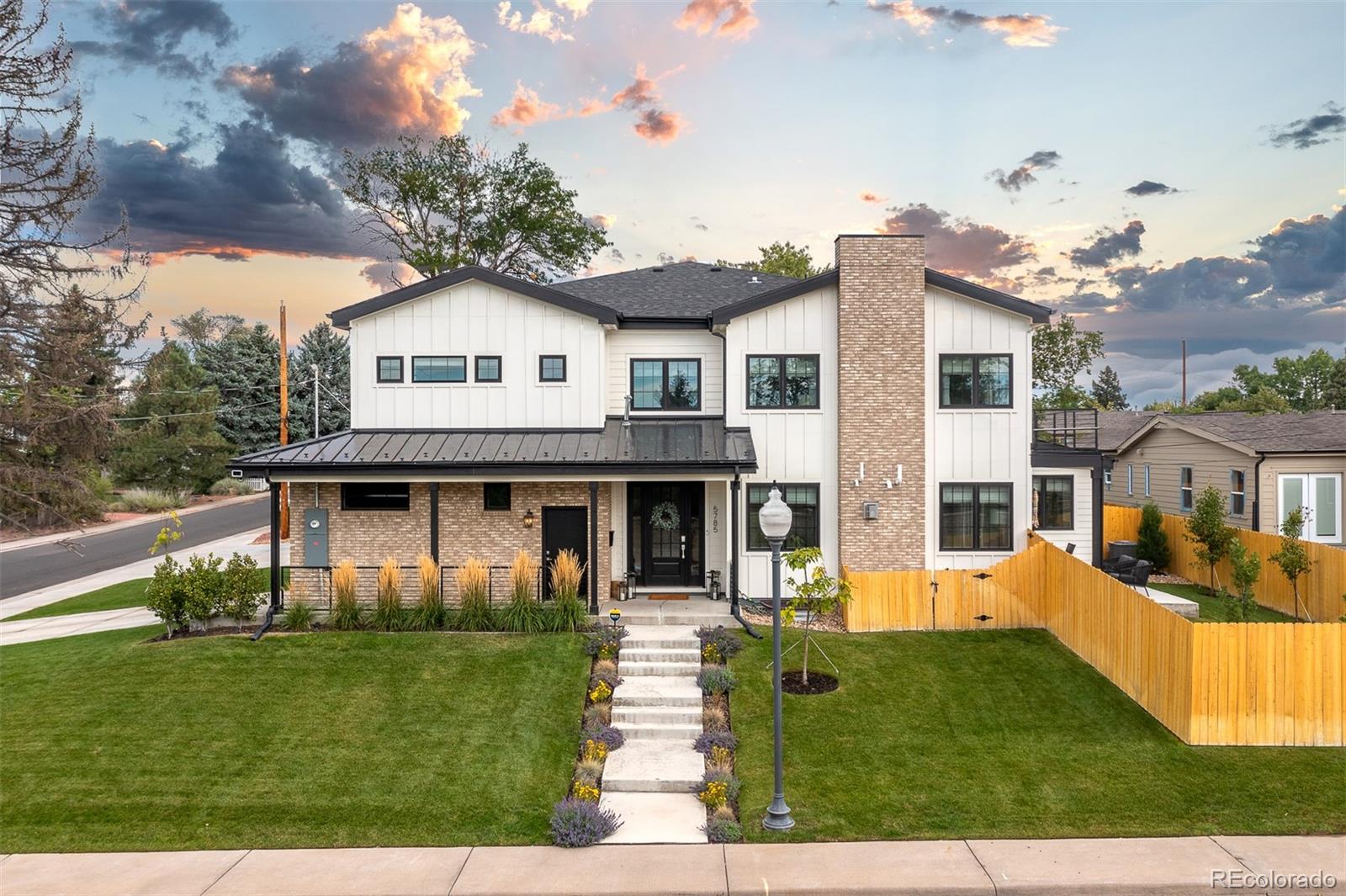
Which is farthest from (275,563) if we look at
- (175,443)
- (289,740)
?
(175,443)

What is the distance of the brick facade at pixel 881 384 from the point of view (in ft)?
48.4

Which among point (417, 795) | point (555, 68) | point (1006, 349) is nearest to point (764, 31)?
point (555, 68)

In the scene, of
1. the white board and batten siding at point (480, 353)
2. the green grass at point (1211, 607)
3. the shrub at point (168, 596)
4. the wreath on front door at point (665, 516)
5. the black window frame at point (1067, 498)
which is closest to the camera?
the shrub at point (168, 596)

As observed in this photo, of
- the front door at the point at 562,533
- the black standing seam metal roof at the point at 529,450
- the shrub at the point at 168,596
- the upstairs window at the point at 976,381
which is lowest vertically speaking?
the shrub at the point at 168,596

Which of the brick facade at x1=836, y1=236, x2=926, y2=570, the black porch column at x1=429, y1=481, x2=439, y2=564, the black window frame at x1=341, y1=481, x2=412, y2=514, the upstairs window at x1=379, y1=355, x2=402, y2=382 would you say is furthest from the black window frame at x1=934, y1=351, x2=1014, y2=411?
the upstairs window at x1=379, y1=355, x2=402, y2=382

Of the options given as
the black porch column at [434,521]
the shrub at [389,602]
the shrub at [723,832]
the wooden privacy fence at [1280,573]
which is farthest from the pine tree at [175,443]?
the wooden privacy fence at [1280,573]

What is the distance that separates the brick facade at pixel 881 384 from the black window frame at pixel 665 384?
3.16 meters

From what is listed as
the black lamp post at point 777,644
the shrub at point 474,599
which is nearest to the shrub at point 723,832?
the black lamp post at point 777,644

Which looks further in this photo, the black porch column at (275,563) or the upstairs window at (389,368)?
the upstairs window at (389,368)

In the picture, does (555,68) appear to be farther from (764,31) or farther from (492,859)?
(492,859)

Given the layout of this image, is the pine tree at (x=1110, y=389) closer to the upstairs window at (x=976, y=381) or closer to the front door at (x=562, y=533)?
the upstairs window at (x=976, y=381)

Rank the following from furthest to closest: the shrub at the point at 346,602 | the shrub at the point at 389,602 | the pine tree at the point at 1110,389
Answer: the pine tree at the point at 1110,389
the shrub at the point at 346,602
the shrub at the point at 389,602

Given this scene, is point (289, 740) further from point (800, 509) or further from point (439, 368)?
point (800, 509)

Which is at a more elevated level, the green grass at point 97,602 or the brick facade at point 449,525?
the brick facade at point 449,525
